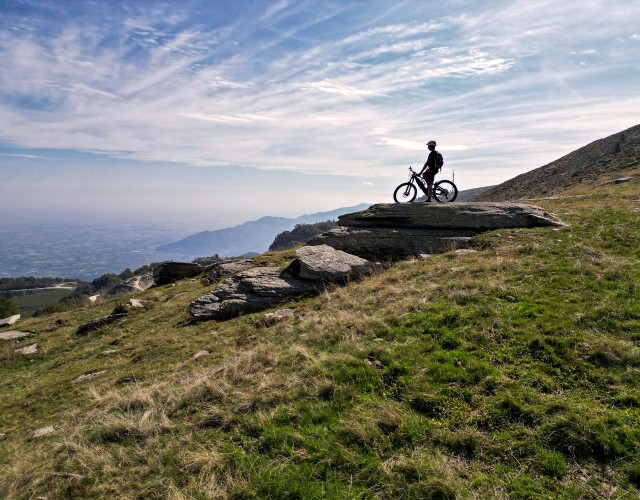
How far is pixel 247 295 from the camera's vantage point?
63.5ft

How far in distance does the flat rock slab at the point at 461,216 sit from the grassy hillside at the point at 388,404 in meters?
5.99

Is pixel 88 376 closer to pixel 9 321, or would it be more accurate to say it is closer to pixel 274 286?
pixel 274 286


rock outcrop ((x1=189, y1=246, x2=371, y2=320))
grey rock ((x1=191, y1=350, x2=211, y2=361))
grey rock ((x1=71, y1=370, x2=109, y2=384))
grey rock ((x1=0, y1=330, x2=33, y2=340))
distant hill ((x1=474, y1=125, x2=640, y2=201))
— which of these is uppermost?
distant hill ((x1=474, y1=125, x2=640, y2=201))

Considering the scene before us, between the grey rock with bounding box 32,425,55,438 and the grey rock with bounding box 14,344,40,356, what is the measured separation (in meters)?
11.2

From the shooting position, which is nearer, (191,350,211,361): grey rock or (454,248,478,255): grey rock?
(191,350,211,361): grey rock

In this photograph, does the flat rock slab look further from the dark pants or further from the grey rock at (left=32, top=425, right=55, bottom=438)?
the grey rock at (left=32, top=425, right=55, bottom=438)

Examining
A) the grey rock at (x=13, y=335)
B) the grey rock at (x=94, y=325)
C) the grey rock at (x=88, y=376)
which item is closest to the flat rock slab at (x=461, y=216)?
the grey rock at (x=88, y=376)

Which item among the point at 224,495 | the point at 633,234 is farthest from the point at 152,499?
the point at 633,234

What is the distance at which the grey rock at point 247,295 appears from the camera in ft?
60.5

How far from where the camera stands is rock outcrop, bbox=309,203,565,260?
20.9m

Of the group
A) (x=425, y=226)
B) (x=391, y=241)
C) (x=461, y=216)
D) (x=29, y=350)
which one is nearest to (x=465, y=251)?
(x=461, y=216)

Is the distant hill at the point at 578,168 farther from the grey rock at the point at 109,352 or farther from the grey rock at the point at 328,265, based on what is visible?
the grey rock at the point at 109,352

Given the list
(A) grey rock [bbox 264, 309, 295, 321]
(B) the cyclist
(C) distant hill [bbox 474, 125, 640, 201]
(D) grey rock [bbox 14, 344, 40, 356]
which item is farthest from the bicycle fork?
(C) distant hill [bbox 474, 125, 640, 201]

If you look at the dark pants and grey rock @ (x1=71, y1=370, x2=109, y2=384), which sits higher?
the dark pants
